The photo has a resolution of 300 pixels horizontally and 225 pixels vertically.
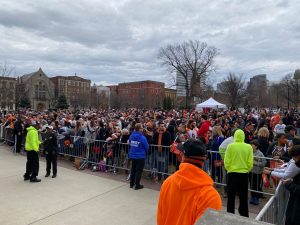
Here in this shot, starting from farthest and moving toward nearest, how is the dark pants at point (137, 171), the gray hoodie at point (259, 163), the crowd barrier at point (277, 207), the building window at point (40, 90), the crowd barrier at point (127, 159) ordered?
1. the building window at point (40, 90)
2. the dark pants at point (137, 171)
3. the crowd barrier at point (127, 159)
4. the gray hoodie at point (259, 163)
5. the crowd barrier at point (277, 207)

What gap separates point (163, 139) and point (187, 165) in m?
6.65

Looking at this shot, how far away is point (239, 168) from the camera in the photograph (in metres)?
5.84

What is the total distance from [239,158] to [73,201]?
13.1 feet

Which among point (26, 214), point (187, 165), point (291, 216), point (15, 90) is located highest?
point (15, 90)

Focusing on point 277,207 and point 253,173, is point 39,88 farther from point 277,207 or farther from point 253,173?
point 277,207

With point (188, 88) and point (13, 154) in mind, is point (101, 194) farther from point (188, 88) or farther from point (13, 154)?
→ point (188, 88)

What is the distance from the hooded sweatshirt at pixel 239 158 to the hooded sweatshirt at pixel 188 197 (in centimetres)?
371

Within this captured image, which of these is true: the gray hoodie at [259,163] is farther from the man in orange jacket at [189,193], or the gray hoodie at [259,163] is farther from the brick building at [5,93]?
the brick building at [5,93]

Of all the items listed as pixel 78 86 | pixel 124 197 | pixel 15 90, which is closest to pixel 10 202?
pixel 124 197

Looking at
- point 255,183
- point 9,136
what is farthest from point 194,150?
point 9,136

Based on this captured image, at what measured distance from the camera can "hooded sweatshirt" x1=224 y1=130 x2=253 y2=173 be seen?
584 centimetres

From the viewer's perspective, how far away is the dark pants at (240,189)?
5.83m

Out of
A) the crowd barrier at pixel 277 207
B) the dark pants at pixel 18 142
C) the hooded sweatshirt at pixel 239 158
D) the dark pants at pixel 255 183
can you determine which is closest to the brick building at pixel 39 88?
the dark pants at pixel 18 142

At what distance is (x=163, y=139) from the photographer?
29.8ft
